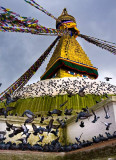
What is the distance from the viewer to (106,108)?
18.0ft

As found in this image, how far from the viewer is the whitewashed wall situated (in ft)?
17.1

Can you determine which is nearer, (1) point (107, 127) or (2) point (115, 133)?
(2) point (115, 133)

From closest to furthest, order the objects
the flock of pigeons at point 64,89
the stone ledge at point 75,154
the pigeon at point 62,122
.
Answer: the stone ledge at point 75,154
the pigeon at point 62,122
the flock of pigeons at point 64,89

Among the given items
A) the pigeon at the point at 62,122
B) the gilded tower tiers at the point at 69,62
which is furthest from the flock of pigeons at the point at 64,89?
the gilded tower tiers at the point at 69,62

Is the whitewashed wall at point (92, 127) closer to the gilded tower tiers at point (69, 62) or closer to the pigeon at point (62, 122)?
the pigeon at point (62, 122)

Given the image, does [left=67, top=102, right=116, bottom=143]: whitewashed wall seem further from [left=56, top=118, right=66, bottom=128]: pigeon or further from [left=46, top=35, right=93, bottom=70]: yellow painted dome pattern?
[left=46, top=35, right=93, bottom=70]: yellow painted dome pattern

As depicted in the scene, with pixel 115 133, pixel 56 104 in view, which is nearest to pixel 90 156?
pixel 115 133

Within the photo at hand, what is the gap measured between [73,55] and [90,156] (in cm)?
1236

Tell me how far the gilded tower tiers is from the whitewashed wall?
7.94 meters

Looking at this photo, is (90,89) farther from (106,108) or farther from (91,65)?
(91,65)

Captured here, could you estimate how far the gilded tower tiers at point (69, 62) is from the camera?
14.5 metres

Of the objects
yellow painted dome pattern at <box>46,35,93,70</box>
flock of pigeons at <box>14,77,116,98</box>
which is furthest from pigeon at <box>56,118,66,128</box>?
yellow painted dome pattern at <box>46,35,93,70</box>

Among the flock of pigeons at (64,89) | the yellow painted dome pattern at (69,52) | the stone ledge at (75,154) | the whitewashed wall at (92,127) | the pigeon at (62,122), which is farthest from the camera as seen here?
the yellow painted dome pattern at (69,52)

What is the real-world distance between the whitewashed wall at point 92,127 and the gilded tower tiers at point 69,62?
7.94m
